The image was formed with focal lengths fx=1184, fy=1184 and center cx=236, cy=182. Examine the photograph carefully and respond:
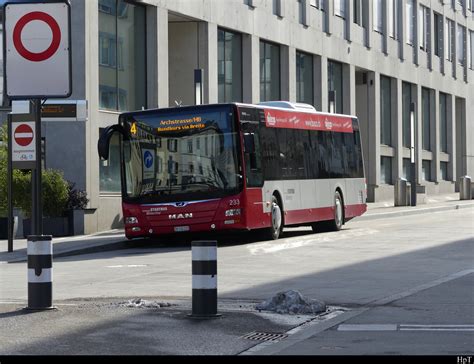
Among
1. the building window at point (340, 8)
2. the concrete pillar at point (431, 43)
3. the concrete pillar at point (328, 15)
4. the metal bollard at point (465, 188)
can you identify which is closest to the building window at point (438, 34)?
the concrete pillar at point (431, 43)

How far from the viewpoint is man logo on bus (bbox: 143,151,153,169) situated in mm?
25495

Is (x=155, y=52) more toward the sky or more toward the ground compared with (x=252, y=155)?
more toward the sky

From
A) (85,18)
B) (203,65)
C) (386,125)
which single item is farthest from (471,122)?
(85,18)

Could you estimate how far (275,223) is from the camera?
88.3 feet

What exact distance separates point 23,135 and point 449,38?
49.1 metres

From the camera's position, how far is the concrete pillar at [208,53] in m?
38.3

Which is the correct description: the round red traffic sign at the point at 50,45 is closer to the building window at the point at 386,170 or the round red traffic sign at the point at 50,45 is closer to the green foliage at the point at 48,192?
the green foliage at the point at 48,192

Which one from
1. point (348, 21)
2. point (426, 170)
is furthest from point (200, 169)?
point (426, 170)

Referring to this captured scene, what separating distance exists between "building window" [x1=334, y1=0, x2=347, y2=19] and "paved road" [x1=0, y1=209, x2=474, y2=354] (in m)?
23.8

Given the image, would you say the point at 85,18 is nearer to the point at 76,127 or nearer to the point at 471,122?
the point at 76,127

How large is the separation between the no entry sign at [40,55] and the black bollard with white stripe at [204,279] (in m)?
2.26

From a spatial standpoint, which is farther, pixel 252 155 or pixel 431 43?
pixel 431 43

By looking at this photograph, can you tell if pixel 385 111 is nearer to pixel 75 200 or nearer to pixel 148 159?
pixel 75 200

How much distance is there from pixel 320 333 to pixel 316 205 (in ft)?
61.5
